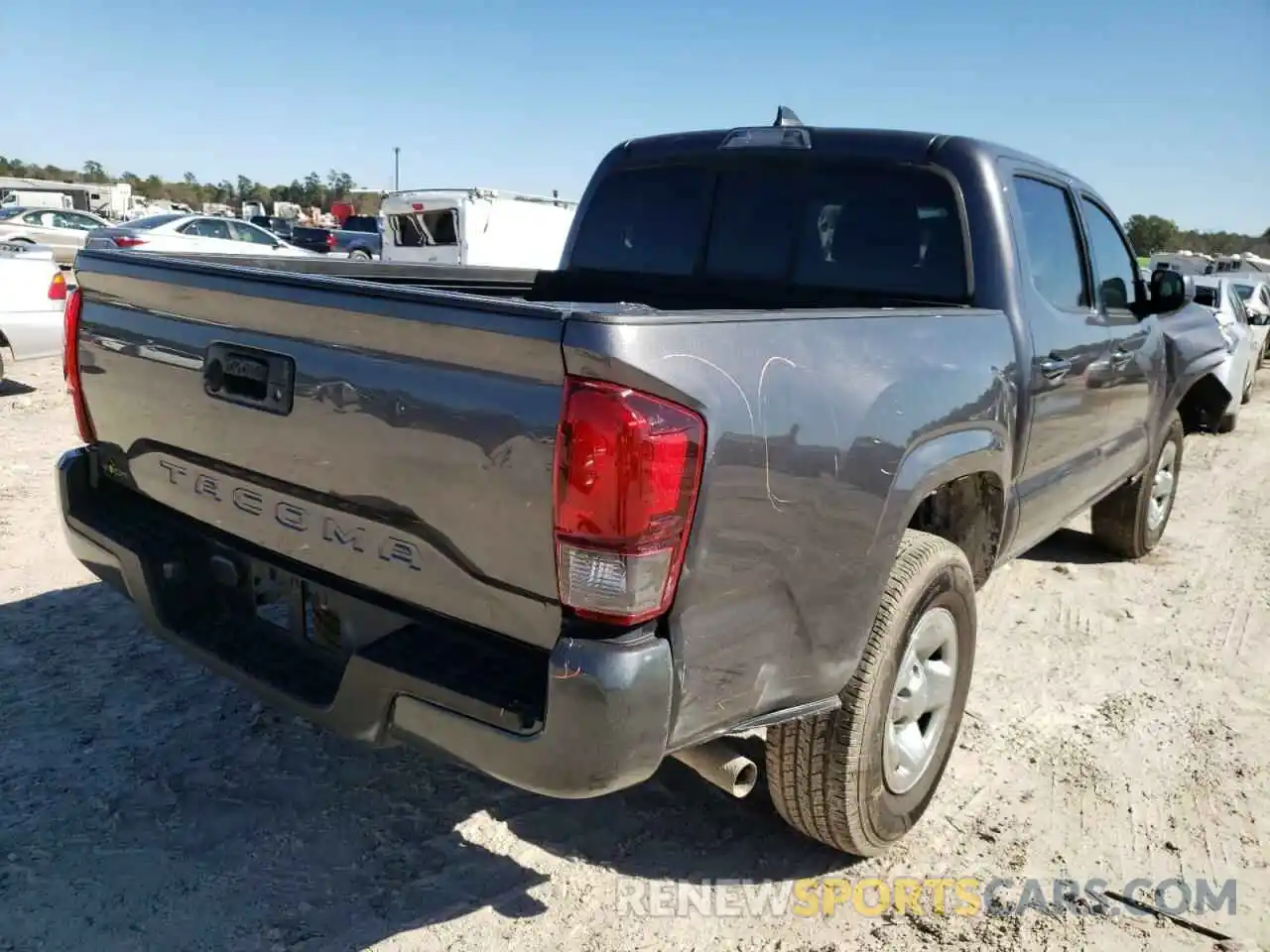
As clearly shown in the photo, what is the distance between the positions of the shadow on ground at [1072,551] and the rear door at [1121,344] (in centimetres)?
106

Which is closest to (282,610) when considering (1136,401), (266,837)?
(266,837)

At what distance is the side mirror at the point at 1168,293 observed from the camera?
463 centimetres

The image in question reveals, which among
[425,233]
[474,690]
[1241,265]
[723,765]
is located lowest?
[723,765]

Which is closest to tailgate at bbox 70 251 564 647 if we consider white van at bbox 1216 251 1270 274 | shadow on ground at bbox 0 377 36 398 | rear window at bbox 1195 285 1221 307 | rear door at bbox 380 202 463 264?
shadow on ground at bbox 0 377 36 398

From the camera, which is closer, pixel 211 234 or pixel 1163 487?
pixel 1163 487

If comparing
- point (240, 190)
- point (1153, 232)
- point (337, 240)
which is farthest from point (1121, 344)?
point (240, 190)

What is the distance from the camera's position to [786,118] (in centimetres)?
391

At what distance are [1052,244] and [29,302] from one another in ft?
25.9

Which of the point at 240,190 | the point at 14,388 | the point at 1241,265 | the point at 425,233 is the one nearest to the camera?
the point at 14,388

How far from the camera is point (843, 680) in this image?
2.42m

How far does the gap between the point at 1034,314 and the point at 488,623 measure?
2352 millimetres

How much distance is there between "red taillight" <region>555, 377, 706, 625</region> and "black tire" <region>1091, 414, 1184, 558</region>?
4.36 m

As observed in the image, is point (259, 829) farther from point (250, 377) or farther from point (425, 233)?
point (425, 233)

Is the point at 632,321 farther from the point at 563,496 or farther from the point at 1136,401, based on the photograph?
the point at 1136,401
